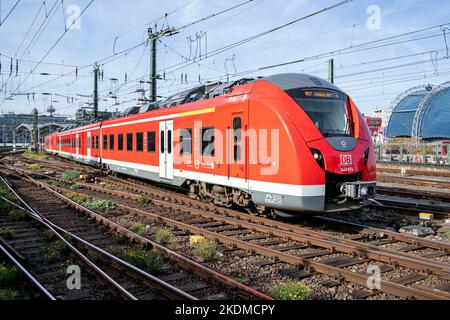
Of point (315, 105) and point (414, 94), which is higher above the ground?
point (414, 94)

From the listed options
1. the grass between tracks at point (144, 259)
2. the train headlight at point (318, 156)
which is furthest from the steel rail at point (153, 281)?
the train headlight at point (318, 156)

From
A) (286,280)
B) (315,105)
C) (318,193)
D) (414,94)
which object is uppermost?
(414,94)

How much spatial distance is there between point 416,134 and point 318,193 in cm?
5471

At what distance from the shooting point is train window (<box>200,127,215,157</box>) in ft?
35.7

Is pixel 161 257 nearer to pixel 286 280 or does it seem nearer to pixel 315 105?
pixel 286 280

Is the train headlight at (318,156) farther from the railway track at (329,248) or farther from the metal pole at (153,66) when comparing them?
the metal pole at (153,66)

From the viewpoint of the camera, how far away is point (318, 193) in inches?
321

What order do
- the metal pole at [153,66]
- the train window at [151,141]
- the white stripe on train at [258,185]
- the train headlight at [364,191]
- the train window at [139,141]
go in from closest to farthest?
the white stripe on train at [258,185] → the train headlight at [364,191] → the train window at [151,141] → the train window at [139,141] → the metal pole at [153,66]

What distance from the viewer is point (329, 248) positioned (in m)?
7.55

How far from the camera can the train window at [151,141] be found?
584 inches

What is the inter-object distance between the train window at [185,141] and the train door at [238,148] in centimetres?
238

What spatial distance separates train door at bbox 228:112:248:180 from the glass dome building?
50.9m
